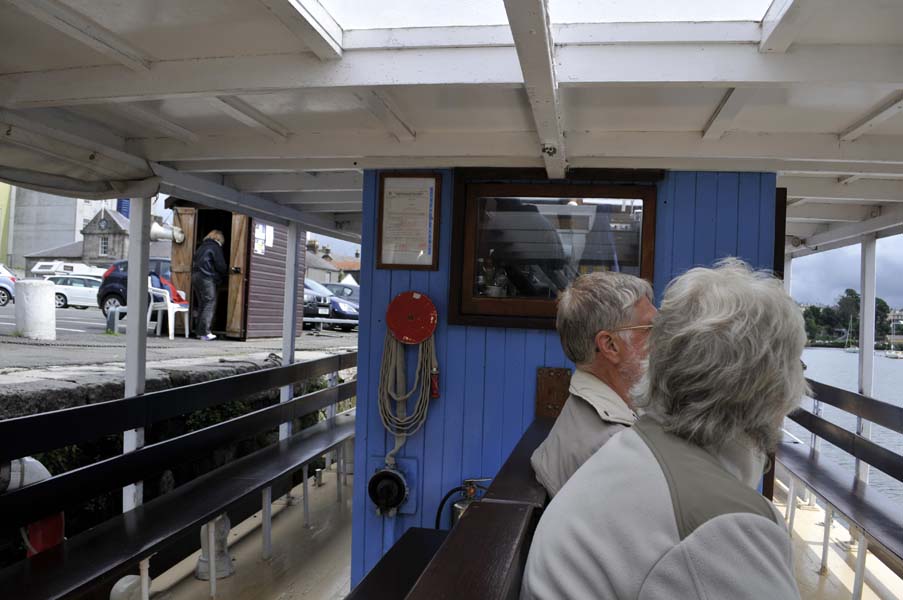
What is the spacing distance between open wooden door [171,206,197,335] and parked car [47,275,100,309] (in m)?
10.7

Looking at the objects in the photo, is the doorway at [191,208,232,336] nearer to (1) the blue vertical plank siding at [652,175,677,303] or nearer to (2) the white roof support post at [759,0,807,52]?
(1) the blue vertical plank siding at [652,175,677,303]

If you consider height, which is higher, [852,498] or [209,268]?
[209,268]

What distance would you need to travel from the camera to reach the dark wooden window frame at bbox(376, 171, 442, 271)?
11.2 ft

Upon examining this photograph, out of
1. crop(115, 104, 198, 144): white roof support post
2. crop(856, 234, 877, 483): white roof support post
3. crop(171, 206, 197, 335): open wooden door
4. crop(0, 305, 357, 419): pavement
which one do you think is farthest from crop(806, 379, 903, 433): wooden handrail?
crop(171, 206, 197, 335): open wooden door

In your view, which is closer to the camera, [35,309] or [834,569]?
[834,569]

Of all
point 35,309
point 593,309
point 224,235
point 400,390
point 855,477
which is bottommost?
point 855,477

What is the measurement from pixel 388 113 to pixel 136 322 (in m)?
1.91

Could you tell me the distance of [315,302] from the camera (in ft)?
54.2

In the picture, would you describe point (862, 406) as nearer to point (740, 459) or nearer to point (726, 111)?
point (726, 111)

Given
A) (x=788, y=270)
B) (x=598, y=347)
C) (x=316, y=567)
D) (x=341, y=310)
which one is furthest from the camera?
(x=341, y=310)

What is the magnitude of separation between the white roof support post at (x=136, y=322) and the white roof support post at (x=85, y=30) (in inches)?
60.3

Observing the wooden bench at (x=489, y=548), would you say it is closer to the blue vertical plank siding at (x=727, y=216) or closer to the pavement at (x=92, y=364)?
the blue vertical plank siding at (x=727, y=216)

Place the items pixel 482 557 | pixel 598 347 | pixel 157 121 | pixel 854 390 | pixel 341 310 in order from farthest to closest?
pixel 341 310
pixel 854 390
pixel 157 121
pixel 598 347
pixel 482 557

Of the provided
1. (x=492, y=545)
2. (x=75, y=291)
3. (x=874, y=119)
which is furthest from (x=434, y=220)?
(x=75, y=291)
